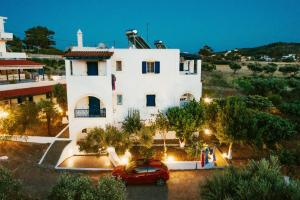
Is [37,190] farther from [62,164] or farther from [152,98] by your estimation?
[152,98]

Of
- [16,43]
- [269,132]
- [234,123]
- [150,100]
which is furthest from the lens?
[16,43]

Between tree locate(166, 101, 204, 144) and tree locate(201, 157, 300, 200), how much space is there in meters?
10.7

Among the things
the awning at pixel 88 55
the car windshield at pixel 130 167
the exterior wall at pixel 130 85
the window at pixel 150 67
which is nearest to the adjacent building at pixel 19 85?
the exterior wall at pixel 130 85

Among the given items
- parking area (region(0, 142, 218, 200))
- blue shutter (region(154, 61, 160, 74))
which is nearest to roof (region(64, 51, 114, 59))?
blue shutter (region(154, 61, 160, 74))

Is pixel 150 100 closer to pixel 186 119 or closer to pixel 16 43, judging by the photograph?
pixel 186 119

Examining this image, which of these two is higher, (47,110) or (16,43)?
(16,43)

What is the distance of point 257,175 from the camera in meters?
9.88

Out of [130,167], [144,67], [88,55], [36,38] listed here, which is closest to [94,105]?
[88,55]

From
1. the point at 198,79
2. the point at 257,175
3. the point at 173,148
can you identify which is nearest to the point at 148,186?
the point at 173,148

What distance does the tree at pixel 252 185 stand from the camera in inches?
335

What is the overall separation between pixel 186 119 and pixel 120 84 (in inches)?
278

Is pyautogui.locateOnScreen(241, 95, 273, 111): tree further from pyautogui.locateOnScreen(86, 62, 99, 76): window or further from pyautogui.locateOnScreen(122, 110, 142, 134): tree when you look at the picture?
pyautogui.locateOnScreen(86, 62, 99, 76): window

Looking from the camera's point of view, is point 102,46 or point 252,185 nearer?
point 252,185

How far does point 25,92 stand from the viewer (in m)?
28.8
